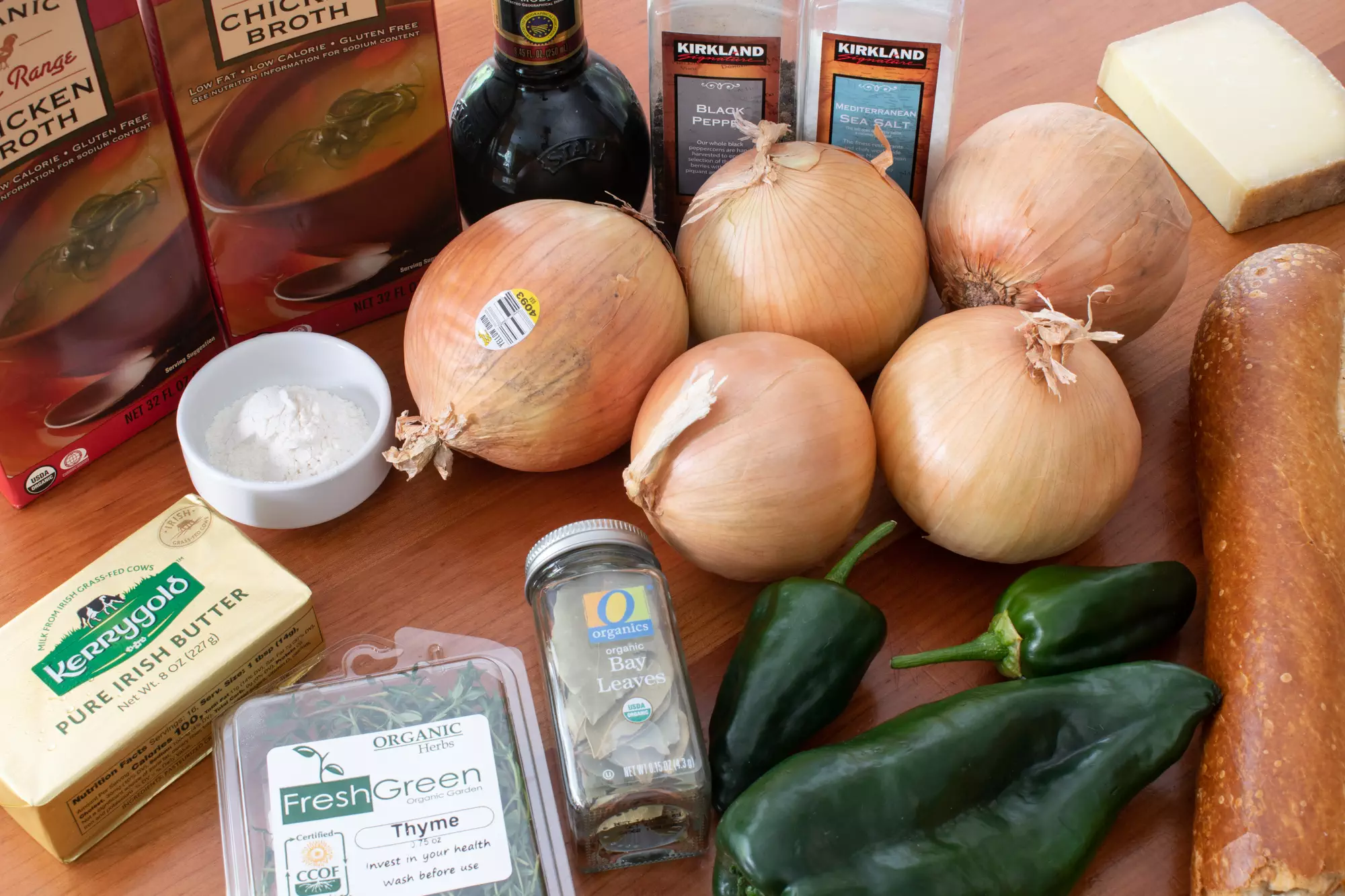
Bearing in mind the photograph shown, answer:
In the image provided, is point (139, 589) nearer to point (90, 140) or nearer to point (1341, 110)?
point (90, 140)

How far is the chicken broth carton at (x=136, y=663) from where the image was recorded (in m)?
0.77

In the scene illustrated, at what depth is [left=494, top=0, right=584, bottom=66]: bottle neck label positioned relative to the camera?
96 cm

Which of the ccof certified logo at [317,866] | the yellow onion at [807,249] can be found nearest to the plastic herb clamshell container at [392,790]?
the ccof certified logo at [317,866]

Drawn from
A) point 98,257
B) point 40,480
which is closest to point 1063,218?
point 98,257

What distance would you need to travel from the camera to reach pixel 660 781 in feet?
2.49

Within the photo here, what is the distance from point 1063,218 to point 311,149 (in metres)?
0.59

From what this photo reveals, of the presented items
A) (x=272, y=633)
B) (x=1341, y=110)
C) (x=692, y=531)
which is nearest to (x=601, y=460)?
(x=692, y=531)

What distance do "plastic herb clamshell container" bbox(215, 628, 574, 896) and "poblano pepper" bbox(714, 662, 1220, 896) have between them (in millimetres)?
133

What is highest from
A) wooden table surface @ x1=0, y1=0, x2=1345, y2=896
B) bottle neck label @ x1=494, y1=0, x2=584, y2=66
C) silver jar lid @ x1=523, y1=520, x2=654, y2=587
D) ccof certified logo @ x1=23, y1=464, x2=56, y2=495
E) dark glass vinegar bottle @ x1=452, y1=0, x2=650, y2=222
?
bottle neck label @ x1=494, y1=0, x2=584, y2=66

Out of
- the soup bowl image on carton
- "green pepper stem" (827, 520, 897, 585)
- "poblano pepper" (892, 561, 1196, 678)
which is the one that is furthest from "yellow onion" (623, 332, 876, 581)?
the soup bowl image on carton

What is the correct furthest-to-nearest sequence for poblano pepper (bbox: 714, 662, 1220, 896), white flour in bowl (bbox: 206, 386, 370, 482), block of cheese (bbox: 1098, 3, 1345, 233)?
block of cheese (bbox: 1098, 3, 1345, 233) < white flour in bowl (bbox: 206, 386, 370, 482) < poblano pepper (bbox: 714, 662, 1220, 896)

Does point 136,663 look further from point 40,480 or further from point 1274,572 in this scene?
point 1274,572

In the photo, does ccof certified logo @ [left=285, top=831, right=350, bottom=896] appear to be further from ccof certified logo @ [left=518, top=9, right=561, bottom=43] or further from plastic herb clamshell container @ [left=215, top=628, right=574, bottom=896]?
ccof certified logo @ [left=518, top=9, right=561, bottom=43]

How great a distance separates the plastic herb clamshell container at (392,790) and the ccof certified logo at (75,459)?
1.05ft
